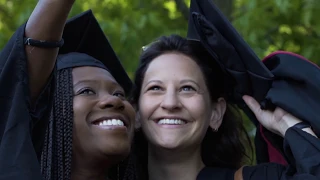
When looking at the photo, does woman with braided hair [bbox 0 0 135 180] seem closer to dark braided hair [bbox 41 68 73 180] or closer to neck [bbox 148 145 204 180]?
dark braided hair [bbox 41 68 73 180]

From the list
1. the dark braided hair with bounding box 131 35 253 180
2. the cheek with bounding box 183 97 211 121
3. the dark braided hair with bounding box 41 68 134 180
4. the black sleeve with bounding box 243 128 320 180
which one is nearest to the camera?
the black sleeve with bounding box 243 128 320 180

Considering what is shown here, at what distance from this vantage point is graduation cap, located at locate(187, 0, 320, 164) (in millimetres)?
3420

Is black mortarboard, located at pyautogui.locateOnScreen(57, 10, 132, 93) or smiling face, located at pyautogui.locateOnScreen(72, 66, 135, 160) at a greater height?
black mortarboard, located at pyautogui.locateOnScreen(57, 10, 132, 93)

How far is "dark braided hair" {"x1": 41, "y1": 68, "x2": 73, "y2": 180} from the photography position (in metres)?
3.40

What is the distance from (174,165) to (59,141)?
65cm

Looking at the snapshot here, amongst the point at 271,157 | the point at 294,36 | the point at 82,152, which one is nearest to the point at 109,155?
the point at 82,152

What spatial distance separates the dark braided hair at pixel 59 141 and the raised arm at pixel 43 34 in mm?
603

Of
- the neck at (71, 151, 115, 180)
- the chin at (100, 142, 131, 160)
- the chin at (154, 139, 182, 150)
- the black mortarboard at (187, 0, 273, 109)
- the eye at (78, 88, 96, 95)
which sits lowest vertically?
the neck at (71, 151, 115, 180)

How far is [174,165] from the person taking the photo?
12.2ft

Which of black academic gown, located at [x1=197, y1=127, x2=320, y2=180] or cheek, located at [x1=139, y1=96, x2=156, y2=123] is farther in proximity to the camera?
cheek, located at [x1=139, y1=96, x2=156, y2=123]

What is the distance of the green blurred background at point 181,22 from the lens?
4.68 metres

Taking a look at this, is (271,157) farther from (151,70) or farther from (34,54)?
(34,54)

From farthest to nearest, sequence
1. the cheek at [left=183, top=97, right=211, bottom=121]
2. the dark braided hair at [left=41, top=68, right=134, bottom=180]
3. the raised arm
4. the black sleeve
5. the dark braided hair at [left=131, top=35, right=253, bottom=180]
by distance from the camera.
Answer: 1. the dark braided hair at [left=131, top=35, right=253, bottom=180]
2. the cheek at [left=183, top=97, right=211, bottom=121]
3. the dark braided hair at [left=41, top=68, right=134, bottom=180]
4. the black sleeve
5. the raised arm

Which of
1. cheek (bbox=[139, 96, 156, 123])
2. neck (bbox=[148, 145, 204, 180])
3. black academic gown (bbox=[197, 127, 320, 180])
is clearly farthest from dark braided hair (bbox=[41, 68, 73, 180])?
black academic gown (bbox=[197, 127, 320, 180])
